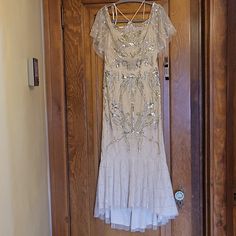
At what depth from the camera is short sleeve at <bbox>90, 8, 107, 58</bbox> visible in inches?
69.5

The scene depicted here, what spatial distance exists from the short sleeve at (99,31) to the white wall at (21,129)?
0.89 feet

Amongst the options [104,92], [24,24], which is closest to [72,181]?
[104,92]

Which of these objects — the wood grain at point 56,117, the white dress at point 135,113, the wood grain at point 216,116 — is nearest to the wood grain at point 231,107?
the wood grain at point 216,116

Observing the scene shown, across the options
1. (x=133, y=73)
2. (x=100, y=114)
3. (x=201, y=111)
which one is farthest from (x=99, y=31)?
(x=201, y=111)

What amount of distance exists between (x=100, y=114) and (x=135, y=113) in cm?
19

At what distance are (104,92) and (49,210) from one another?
0.67 meters

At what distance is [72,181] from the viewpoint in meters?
1.84

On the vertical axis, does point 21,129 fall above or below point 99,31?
below

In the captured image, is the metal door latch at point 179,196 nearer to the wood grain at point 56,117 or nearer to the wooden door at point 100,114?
the wooden door at point 100,114

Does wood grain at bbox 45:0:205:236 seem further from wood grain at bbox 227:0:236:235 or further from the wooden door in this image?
wood grain at bbox 227:0:236:235

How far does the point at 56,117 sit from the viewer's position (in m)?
1.80

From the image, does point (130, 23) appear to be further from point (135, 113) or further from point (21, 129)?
point (21, 129)

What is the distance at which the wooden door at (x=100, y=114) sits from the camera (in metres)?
1.74

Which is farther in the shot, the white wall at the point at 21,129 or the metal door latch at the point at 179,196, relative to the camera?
the metal door latch at the point at 179,196
